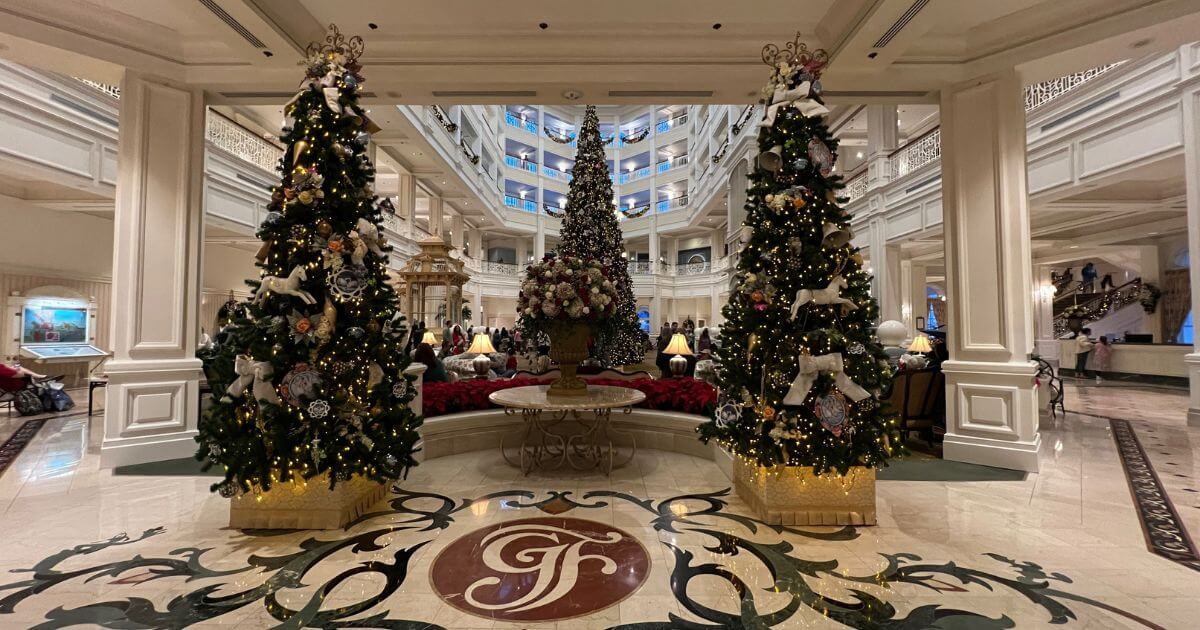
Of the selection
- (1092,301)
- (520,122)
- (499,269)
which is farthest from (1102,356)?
(520,122)

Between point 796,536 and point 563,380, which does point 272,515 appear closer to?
point 563,380

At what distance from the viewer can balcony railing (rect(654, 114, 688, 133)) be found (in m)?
21.7

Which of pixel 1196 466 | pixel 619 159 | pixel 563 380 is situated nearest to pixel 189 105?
pixel 563 380

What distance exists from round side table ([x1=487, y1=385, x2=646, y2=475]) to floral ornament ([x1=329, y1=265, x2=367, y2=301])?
1311mm

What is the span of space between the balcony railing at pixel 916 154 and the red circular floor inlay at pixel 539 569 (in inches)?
330

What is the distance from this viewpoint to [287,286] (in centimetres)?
272

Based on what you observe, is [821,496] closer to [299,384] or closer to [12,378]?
[299,384]

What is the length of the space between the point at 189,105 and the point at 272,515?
397 centimetres

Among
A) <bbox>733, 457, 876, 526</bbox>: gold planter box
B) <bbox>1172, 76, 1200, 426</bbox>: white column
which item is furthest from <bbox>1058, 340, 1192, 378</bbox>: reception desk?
<bbox>733, 457, 876, 526</bbox>: gold planter box

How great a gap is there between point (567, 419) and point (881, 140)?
8.73 m

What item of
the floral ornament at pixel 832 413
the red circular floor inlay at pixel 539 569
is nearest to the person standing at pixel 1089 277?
the floral ornament at pixel 832 413

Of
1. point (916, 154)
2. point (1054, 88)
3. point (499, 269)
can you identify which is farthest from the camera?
point (499, 269)

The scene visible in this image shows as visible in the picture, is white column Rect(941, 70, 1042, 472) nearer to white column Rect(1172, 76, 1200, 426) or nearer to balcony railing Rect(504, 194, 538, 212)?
white column Rect(1172, 76, 1200, 426)

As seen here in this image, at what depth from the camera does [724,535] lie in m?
2.75
